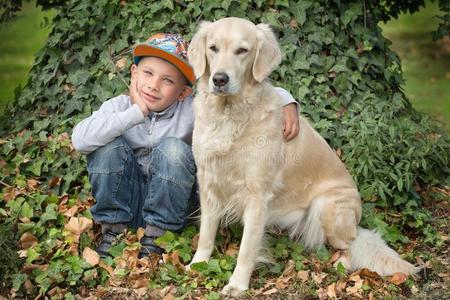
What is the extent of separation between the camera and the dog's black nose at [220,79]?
3371mm

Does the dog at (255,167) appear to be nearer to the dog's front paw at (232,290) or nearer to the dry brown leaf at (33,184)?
the dog's front paw at (232,290)

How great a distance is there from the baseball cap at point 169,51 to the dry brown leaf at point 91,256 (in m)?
1.12

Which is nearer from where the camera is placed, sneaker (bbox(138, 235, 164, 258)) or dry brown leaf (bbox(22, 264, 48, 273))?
dry brown leaf (bbox(22, 264, 48, 273))

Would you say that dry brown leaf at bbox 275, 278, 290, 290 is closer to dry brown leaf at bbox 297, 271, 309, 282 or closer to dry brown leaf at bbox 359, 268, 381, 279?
dry brown leaf at bbox 297, 271, 309, 282

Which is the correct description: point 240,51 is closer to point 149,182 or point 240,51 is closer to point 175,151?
point 175,151

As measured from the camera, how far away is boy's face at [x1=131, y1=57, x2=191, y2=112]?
3834 mm

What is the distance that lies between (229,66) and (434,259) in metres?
1.71

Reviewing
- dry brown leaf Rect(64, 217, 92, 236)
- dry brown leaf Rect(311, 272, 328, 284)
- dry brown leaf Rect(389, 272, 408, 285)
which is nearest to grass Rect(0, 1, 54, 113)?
dry brown leaf Rect(64, 217, 92, 236)

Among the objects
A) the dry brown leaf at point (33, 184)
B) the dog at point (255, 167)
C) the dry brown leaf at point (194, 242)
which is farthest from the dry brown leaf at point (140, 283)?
the dry brown leaf at point (33, 184)

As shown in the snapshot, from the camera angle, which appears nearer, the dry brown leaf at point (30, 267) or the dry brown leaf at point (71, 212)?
the dry brown leaf at point (30, 267)

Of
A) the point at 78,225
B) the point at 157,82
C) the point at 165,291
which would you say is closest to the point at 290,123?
the point at 157,82

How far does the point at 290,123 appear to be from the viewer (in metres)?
3.84

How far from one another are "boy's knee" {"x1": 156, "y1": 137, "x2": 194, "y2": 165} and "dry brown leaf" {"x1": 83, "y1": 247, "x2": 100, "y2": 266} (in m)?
0.66

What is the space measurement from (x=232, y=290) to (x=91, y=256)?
83 centimetres
